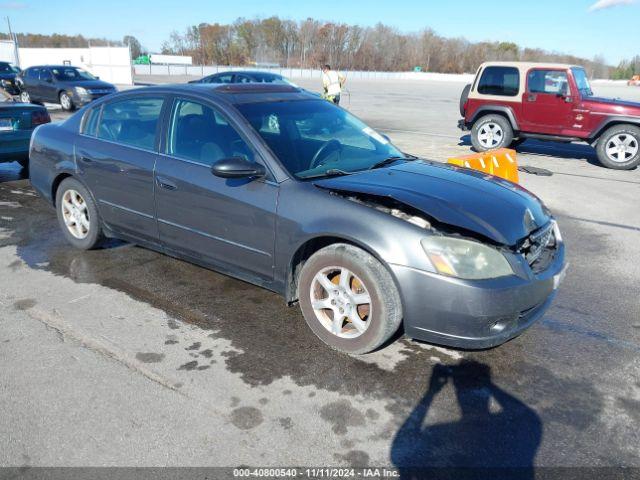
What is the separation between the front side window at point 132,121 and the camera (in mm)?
4309

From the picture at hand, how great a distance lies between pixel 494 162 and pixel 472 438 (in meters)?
5.07

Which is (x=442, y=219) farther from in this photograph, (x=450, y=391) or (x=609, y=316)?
(x=609, y=316)

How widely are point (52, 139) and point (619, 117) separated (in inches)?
390

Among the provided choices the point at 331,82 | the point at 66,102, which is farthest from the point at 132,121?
the point at 66,102

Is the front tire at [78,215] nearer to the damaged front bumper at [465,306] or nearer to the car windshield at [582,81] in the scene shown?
the damaged front bumper at [465,306]

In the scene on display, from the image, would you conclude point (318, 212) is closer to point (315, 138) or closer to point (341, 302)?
point (341, 302)

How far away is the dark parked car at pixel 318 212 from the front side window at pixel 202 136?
0.04 ft

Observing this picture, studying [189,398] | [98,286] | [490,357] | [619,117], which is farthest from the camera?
[619,117]

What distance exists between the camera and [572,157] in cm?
1184

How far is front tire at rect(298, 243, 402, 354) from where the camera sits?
314 centimetres

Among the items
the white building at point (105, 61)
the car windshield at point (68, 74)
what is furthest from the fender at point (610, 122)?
the white building at point (105, 61)

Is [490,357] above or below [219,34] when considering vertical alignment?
below

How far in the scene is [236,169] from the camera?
11.4 ft

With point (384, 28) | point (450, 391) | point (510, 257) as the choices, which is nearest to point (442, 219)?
point (510, 257)
